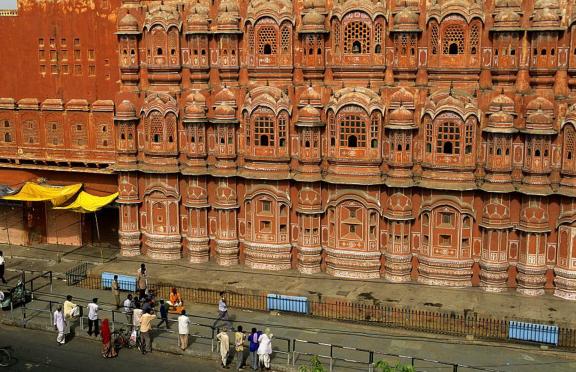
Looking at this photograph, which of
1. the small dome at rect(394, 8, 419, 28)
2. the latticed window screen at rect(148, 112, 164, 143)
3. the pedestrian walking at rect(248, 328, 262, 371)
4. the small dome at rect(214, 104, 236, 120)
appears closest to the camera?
the pedestrian walking at rect(248, 328, 262, 371)

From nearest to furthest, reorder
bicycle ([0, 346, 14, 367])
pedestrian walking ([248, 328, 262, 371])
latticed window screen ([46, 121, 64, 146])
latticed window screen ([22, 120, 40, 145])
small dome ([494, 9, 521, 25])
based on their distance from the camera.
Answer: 1. pedestrian walking ([248, 328, 262, 371])
2. bicycle ([0, 346, 14, 367])
3. small dome ([494, 9, 521, 25])
4. latticed window screen ([46, 121, 64, 146])
5. latticed window screen ([22, 120, 40, 145])

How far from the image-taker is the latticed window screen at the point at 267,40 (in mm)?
35062

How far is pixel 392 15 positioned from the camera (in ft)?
110

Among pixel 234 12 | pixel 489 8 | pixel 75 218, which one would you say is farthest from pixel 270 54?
pixel 75 218

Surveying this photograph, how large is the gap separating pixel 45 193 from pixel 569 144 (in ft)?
90.3

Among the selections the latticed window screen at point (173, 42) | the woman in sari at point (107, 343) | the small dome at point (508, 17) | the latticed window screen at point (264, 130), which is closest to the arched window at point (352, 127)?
the latticed window screen at point (264, 130)

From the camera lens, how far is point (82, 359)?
88.9 feet

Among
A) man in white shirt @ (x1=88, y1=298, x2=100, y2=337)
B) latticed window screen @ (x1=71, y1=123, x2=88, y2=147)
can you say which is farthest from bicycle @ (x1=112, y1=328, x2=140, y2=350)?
latticed window screen @ (x1=71, y1=123, x2=88, y2=147)

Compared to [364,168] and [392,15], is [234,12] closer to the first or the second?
[392,15]

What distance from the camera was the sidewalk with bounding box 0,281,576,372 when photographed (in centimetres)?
2664

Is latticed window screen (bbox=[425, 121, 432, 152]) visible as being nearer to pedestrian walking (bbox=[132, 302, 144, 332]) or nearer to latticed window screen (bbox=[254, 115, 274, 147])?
latticed window screen (bbox=[254, 115, 274, 147])

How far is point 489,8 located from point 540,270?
12016mm

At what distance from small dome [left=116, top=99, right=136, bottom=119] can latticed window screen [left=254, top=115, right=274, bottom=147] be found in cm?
675

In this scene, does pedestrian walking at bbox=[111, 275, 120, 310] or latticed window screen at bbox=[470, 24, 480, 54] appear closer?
pedestrian walking at bbox=[111, 275, 120, 310]
